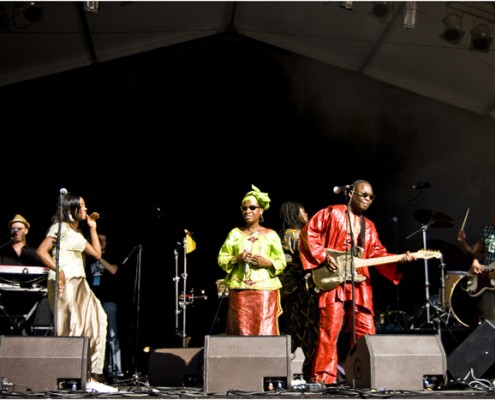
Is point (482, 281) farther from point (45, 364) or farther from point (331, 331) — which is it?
point (45, 364)

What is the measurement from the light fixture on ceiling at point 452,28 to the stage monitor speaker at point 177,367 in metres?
5.15

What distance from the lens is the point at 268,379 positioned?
6.47 metres

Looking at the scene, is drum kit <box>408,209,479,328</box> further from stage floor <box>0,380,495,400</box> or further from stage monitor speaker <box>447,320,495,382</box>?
stage floor <box>0,380,495,400</box>

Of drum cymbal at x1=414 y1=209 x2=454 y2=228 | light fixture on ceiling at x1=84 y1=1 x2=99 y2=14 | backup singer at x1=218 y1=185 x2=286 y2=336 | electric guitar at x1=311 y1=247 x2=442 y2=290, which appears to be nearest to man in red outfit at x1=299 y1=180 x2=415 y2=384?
electric guitar at x1=311 y1=247 x2=442 y2=290

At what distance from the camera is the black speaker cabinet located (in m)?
6.34

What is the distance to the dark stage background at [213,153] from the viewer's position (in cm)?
1118

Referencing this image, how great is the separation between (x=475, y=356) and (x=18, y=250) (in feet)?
17.9

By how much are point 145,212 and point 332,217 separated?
167 inches

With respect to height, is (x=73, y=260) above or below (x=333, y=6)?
below

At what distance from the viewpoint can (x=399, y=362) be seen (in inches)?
255

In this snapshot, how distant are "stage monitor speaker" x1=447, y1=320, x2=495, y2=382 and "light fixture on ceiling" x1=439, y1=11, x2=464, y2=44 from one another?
406 centimetres

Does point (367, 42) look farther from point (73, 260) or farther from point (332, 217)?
point (73, 260)

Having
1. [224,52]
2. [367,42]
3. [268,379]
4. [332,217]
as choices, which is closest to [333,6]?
[367,42]

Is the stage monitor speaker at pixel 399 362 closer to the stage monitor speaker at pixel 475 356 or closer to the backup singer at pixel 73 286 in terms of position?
the stage monitor speaker at pixel 475 356
